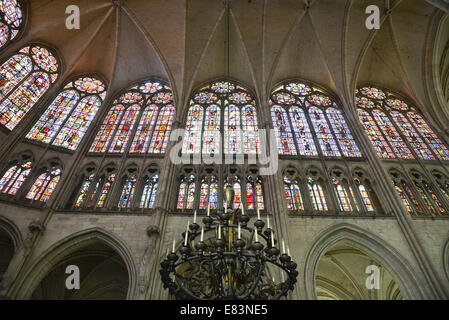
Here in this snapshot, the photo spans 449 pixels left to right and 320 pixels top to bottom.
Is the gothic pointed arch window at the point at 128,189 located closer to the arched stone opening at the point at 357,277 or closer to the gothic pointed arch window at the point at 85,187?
the gothic pointed arch window at the point at 85,187

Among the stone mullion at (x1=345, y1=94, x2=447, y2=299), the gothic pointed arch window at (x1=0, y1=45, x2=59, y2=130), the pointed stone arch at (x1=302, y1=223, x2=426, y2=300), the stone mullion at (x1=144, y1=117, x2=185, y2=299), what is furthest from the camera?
the gothic pointed arch window at (x1=0, y1=45, x2=59, y2=130)

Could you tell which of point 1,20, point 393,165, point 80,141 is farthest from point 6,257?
point 393,165

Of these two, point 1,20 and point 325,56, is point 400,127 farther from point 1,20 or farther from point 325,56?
point 1,20

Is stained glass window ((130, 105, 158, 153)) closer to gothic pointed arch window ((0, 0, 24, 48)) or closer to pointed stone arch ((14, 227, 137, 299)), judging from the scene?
pointed stone arch ((14, 227, 137, 299))

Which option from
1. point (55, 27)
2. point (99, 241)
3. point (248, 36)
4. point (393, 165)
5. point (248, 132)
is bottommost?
point (99, 241)

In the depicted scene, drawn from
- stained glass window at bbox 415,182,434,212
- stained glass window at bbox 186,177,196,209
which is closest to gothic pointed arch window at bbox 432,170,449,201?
stained glass window at bbox 415,182,434,212

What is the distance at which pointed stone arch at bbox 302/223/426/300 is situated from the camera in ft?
28.6

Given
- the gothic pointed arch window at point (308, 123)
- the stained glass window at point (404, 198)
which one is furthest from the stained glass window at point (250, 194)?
the stained glass window at point (404, 198)

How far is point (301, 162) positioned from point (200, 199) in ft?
15.5

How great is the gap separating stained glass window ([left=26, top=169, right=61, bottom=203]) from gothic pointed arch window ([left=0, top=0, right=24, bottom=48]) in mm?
6333

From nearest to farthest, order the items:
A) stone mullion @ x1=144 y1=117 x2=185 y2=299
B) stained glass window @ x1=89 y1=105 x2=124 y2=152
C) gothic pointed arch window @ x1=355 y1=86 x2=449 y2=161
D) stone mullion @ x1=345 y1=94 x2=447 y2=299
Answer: stone mullion @ x1=144 y1=117 x2=185 y2=299
stone mullion @ x1=345 y1=94 x2=447 y2=299
stained glass window @ x1=89 y1=105 x2=124 y2=152
gothic pointed arch window @ x1=355 y1=86 x2=449 y2=161

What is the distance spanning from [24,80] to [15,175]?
511 cm

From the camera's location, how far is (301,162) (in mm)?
12430

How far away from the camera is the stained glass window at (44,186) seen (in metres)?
10.5
